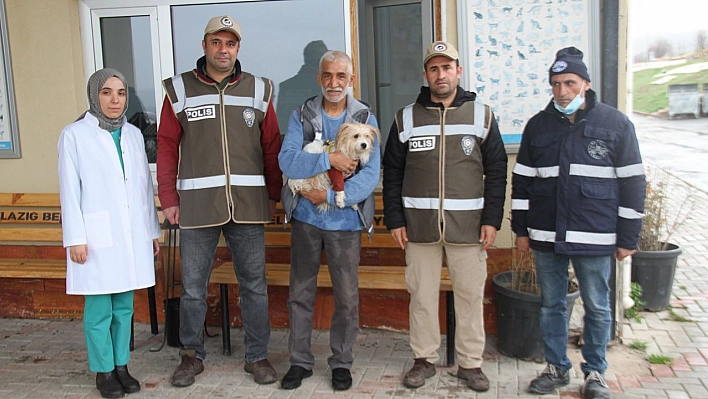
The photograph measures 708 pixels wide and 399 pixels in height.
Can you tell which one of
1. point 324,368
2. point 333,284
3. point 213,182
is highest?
point 213,182

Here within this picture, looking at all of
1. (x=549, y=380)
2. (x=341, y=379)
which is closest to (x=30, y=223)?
(x=341, y=379)

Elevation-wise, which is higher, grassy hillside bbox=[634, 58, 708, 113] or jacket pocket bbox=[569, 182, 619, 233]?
grassy hillside bbox=[634, 58, 708, 113]

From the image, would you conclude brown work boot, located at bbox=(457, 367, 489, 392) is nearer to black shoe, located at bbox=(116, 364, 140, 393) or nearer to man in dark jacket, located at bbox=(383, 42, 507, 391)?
man in dark jacket, located at bbox=(383, 42, 507, 391)

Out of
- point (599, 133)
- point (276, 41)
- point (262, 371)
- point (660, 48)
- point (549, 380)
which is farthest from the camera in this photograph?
point (660, 48)

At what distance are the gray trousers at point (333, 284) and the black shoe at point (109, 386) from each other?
109 cm

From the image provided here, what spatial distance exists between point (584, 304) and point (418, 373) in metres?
1.11

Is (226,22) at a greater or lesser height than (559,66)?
greater

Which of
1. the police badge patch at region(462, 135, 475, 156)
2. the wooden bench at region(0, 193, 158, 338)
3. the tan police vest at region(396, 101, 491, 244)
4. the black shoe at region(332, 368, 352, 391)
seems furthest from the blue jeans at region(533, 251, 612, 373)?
the wooden bench at region(0, 193, 158, 338)

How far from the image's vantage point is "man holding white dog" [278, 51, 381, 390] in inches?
147

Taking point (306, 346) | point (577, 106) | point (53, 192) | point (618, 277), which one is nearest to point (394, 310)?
point (306, 346)

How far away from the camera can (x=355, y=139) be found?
3.63 metres

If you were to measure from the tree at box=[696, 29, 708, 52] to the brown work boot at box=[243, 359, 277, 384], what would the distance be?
43.0 m

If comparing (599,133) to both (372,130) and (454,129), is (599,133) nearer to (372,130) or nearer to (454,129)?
(454,129)

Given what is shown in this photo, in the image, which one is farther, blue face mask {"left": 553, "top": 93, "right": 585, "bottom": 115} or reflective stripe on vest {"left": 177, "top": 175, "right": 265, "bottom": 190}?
reflective stripe on vest {"left": 177, "top": 175, "right": 265, "bottom": 190}
